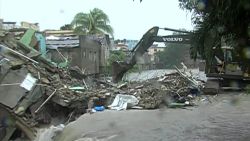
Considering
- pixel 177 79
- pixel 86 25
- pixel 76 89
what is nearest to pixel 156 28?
pixel 177 79

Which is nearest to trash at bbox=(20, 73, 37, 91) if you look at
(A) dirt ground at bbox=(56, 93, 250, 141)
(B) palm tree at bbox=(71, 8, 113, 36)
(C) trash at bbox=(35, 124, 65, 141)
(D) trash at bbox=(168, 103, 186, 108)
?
(C) trash at bbox=(35, 124, 65, 141)

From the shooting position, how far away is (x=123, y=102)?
19578 mm

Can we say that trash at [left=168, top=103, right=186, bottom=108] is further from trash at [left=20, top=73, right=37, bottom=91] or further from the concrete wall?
the concrete wall

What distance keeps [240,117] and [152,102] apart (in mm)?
4793

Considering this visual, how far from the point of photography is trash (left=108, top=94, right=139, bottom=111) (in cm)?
1878

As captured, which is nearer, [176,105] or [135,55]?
[176,105]

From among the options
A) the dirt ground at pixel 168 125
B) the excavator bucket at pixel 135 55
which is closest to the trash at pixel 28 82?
the dirt ground at pixel 168 125

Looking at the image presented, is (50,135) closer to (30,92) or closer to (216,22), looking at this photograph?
(30,92)

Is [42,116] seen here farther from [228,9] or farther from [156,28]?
[228,9]

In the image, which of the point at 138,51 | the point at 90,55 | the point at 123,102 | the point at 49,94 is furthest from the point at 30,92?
the point at 90,55

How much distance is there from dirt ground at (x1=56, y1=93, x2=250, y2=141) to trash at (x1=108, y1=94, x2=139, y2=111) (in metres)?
1.21

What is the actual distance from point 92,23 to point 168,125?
42.9 meters

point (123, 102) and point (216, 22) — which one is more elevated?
point (216, 22)

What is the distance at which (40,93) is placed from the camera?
21.0 metres
